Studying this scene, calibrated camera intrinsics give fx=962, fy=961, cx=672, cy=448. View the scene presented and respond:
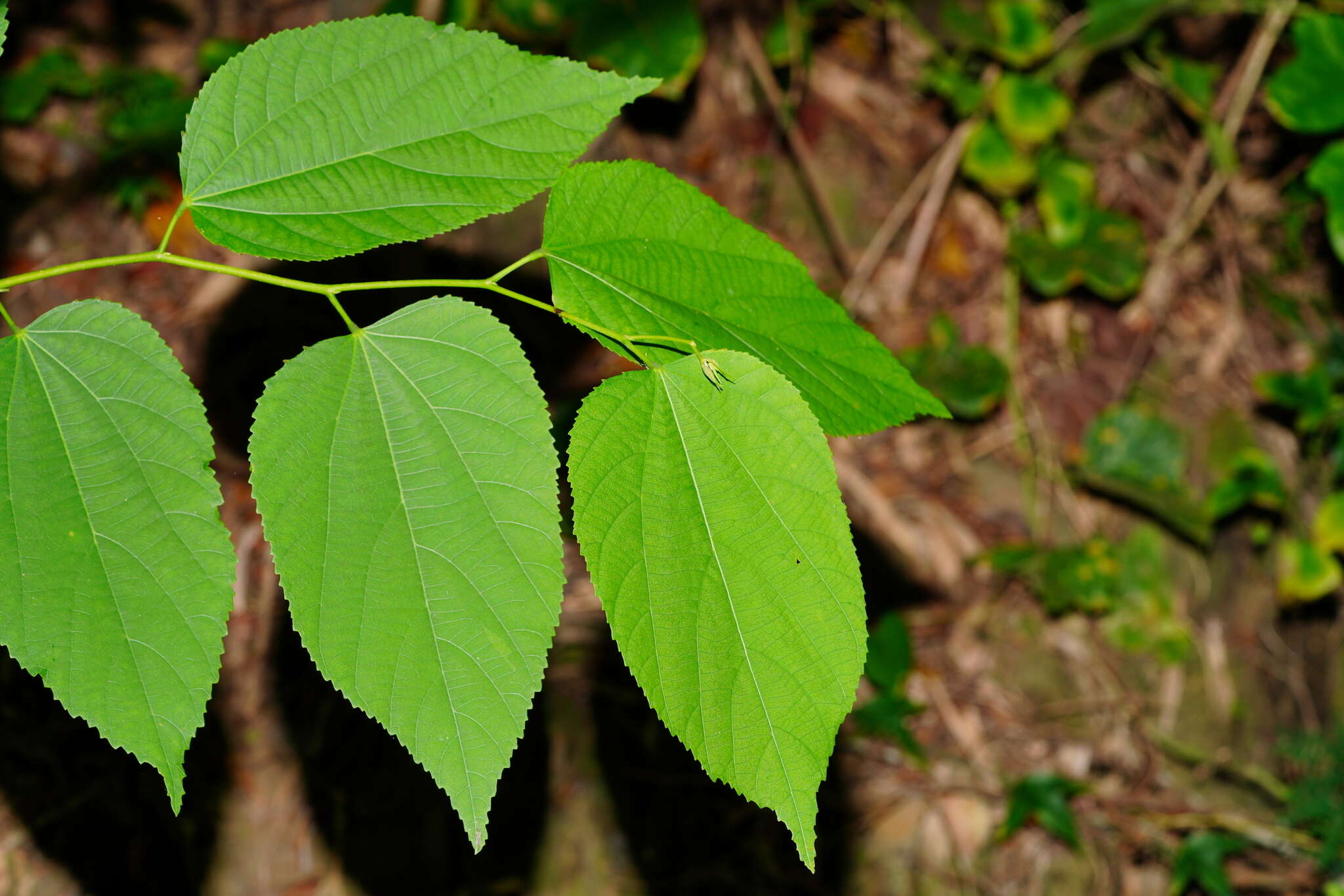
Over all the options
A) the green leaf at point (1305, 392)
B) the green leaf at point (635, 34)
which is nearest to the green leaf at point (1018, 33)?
the green leaf at point (635, 34)

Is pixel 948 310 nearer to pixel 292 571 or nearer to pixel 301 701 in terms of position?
pixel 301 701

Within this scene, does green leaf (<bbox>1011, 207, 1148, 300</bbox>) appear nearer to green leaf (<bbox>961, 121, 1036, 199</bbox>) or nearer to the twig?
green leaf (<bbox>961, 121, 1036, 199</bbox>)

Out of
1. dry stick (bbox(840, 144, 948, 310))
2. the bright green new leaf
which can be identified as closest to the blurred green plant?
dry stick (bbox(840, 144, 948, 310))

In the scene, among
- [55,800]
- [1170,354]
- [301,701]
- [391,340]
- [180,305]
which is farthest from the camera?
[1170,354]

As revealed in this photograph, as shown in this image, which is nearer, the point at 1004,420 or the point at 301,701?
the point at 301,701

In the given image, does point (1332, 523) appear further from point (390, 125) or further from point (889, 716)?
point (390, 125)

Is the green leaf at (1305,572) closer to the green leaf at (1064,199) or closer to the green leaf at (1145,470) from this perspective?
the green leaf at (1145,470)

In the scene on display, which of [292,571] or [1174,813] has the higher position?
[292,571]

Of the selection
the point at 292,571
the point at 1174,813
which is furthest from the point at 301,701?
the point at 1174,813
